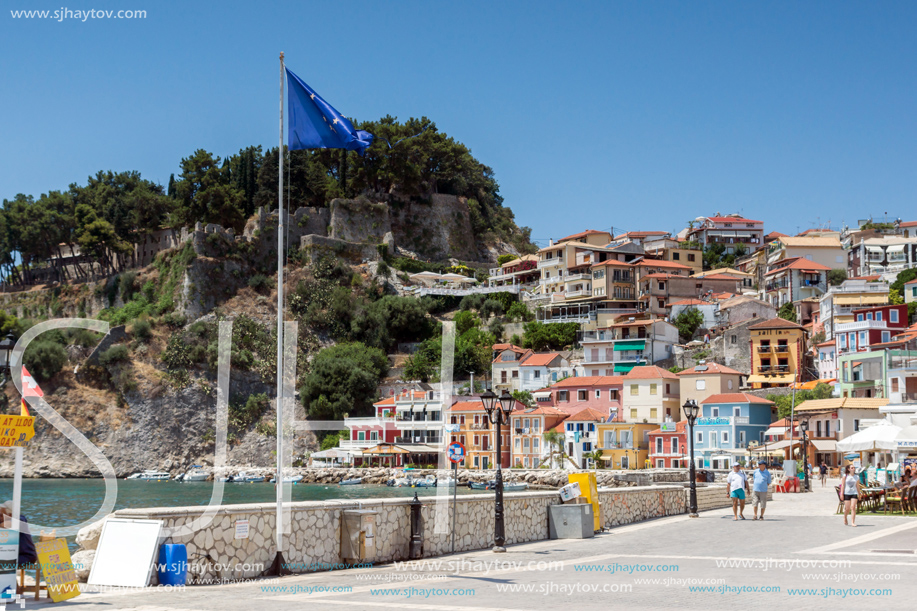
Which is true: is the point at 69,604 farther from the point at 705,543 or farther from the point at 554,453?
the point at 554,453

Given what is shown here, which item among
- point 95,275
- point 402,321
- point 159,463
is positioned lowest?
point 159,463

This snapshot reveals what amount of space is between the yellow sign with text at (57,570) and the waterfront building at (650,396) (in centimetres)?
5346

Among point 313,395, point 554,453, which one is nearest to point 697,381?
point 554,453

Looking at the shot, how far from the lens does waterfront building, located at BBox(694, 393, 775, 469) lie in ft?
177

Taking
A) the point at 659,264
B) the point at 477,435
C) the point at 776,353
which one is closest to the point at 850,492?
the point at 477,435

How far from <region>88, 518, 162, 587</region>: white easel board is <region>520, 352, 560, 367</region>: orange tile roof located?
60.7 metres

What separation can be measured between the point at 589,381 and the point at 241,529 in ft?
183

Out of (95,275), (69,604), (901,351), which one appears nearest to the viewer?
(69,604)

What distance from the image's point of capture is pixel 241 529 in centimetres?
1086

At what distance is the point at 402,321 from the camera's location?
251ft

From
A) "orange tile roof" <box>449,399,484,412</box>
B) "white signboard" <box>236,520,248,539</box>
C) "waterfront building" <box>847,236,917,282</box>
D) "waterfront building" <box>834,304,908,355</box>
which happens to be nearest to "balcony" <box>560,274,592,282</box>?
"orange tile roof" <box>449,399,484,412</box>

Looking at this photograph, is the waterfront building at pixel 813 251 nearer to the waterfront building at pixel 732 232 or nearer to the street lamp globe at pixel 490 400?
the waterfront building at pixel 732 232

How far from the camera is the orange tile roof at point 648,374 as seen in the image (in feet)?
196

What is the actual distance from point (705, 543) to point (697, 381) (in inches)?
1817
